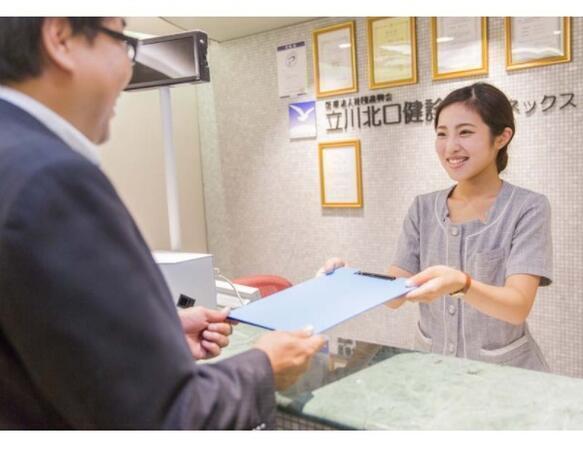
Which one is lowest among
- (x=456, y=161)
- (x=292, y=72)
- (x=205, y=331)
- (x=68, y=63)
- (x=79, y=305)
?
(x=205, y=331)

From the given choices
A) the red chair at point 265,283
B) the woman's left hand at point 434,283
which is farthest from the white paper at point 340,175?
the woman's left hand at point 434,283

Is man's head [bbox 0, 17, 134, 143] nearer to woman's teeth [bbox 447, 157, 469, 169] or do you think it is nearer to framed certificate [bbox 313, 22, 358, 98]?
woman's teeth [bbox 447, 157, 469, 169]

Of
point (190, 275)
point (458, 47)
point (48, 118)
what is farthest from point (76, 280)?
point (458, 47)

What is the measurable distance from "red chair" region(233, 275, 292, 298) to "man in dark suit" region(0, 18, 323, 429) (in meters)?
1.01

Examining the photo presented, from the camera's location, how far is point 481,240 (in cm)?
125

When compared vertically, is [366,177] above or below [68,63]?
below

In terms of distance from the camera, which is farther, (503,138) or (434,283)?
(503,138)

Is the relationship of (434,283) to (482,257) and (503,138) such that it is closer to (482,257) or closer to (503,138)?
(482,257)

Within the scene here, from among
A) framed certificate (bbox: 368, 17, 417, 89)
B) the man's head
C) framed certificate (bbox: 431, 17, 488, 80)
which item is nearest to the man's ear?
the man's head

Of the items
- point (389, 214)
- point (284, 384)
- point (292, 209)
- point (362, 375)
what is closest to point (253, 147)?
point (292, 209)

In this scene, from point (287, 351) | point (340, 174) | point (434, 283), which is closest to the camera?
point (287, 351)

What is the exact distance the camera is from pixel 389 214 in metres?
1.83

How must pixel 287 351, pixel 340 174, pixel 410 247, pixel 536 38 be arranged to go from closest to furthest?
pixel 287 351
pixel 410 247
pixel 536 38
pixel 340 174

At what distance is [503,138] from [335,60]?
25.6 inches
